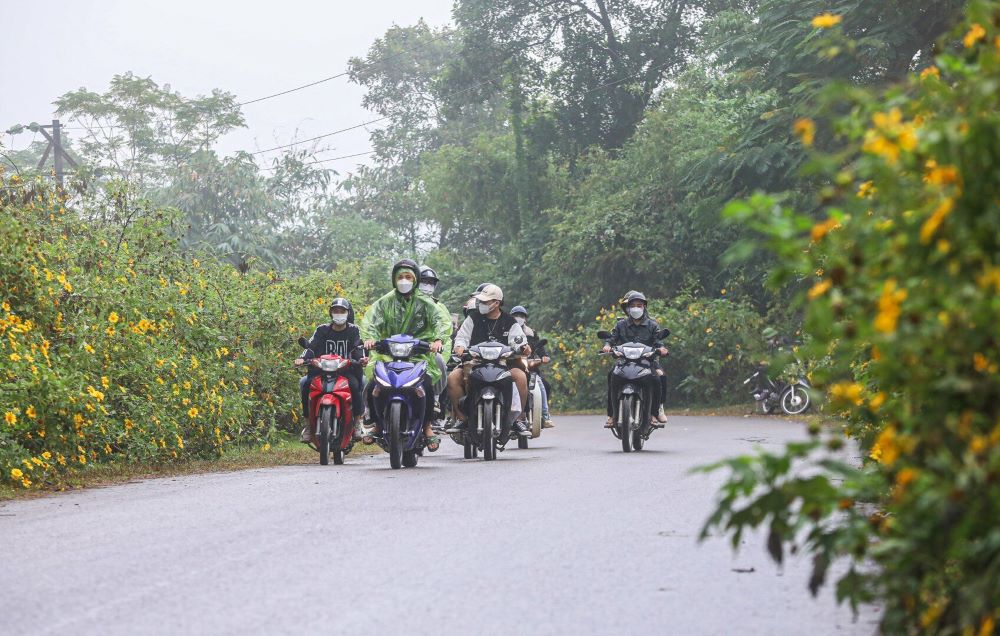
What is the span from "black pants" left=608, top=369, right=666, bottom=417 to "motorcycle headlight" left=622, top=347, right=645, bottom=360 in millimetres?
284

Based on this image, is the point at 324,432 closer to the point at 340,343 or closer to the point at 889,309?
the point at 340,343

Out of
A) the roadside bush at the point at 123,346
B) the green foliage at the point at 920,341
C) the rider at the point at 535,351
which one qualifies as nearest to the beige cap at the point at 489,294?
the rider at the point at 535,351

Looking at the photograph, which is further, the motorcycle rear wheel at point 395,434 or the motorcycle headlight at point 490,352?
the motorcycle headlight at point 490,352

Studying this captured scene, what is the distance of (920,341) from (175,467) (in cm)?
1278

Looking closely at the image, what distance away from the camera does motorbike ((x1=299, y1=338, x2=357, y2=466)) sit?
615 inches

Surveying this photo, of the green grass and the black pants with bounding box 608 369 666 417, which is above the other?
the black pants with bounding box 608 369 666 417

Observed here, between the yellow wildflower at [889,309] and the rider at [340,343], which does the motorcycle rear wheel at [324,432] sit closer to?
the rider at [340,343]

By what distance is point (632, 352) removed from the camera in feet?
57.4

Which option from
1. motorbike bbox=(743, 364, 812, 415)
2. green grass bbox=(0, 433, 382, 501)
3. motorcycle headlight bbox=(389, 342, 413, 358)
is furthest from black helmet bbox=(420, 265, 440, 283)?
motorbike bbox=(743, 364, 812, 415)

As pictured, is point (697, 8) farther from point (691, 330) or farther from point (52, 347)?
point (52, 347)

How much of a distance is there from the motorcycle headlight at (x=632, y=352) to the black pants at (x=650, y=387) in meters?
0.28

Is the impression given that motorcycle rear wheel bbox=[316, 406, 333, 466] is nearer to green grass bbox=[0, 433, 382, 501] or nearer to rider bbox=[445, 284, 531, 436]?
green grass bbox=[0, 433, 382, 501]

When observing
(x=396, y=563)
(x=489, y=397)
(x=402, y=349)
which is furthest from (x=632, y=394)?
(x=396, y=563)

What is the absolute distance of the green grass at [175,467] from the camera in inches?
505
